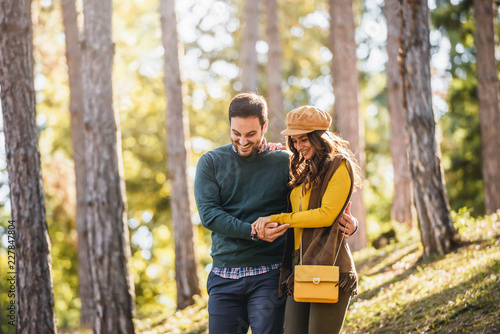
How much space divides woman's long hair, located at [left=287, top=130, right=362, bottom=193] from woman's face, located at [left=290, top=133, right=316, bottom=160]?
0.02 m

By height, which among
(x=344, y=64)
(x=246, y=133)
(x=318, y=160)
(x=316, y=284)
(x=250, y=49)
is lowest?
(x=316, y=284)

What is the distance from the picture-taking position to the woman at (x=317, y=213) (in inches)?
157

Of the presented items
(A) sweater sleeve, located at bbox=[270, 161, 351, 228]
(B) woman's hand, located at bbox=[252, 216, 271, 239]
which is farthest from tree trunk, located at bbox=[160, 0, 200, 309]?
(A) sweater sleeve, located at bbox=[270, 161, 351, 228]

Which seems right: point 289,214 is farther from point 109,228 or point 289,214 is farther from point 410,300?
point 109,228

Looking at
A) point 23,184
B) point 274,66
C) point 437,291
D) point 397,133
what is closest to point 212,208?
point 23,184

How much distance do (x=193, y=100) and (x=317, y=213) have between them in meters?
19.3

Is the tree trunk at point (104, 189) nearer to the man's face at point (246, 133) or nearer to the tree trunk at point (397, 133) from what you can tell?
the man's face at point (246, 133)

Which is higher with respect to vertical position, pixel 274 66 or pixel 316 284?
pixel 274 66

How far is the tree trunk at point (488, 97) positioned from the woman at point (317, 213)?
11.3 m

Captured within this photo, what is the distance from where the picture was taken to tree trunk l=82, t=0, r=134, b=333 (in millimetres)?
8148

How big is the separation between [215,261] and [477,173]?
57.9 feet

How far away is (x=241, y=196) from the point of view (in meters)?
4.38

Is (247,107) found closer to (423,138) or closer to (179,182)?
(423,138)

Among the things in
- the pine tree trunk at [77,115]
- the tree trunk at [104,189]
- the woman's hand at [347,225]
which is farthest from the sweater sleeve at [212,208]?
the pine tree trunk at [77,115]
